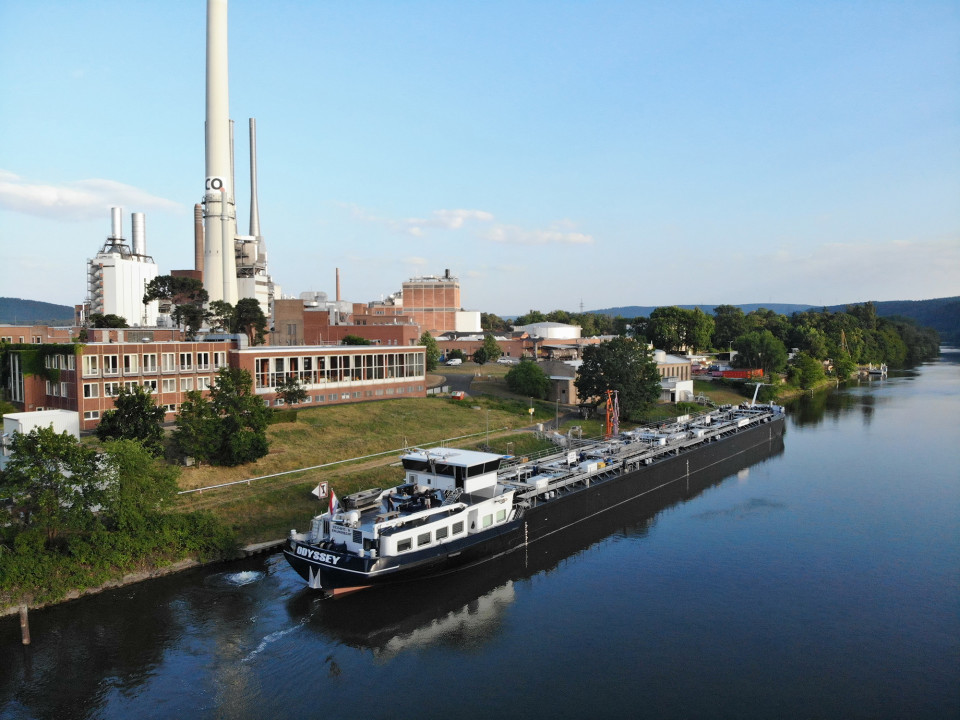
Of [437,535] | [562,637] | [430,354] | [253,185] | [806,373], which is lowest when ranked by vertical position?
[562,637]

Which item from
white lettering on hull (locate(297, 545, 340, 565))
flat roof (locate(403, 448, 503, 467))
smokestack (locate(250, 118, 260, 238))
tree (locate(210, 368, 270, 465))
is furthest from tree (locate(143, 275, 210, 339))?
smokestack (locate(250, 118, 260, 238))

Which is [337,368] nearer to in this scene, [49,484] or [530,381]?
[530,381]

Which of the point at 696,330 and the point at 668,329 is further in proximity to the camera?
the point at 696,330

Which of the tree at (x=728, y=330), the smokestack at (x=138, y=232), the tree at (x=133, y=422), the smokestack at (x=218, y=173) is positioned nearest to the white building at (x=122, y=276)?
the smokestack at (x=138, y=232)

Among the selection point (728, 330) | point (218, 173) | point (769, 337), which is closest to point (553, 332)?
point (728, 330)

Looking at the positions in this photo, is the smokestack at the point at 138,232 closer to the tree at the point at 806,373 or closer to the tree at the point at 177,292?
the tree at the point at 177,292

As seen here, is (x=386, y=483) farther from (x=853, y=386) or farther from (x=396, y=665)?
(x=853, y=386)
